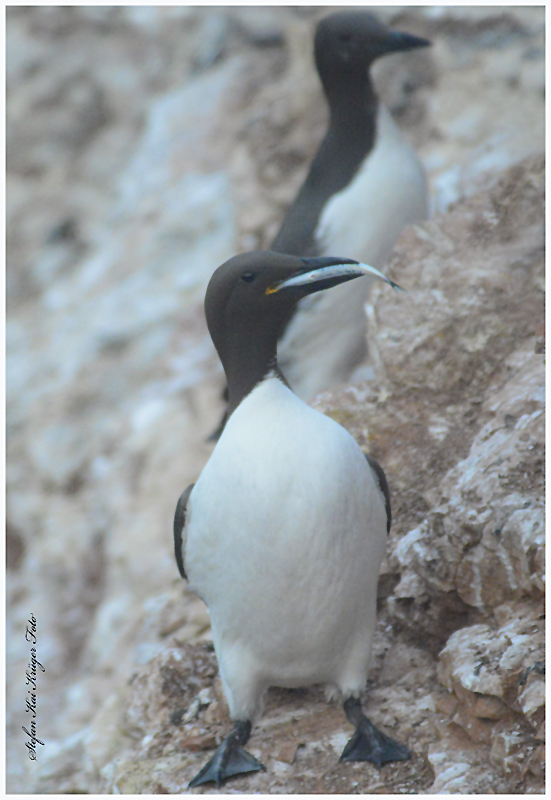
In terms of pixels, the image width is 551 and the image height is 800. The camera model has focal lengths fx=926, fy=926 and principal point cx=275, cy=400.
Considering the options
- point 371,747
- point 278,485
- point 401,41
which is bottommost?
point 371,747

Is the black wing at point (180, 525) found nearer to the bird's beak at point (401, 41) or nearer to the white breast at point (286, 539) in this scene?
the white breast at point (286, 539)

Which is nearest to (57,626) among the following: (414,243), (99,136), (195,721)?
(195,721)

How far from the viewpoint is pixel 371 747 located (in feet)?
8.99

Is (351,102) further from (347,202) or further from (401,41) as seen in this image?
(347,202)

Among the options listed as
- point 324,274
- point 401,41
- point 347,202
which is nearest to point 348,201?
point 347,202

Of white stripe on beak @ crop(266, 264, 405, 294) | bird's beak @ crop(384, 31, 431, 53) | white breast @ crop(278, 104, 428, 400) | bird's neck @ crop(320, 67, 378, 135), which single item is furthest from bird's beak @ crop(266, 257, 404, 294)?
bird's beak @ crop(384, 31, 431, 53)

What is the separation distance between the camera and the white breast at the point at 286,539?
272cm

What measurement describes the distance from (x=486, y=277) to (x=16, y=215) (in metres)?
5.42

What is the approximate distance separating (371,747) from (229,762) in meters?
0.45

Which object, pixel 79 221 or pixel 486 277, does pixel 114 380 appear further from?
pixel 486 277

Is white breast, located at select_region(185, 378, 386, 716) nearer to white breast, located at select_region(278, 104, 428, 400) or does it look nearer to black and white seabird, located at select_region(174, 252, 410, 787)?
black and white seabird, located at select_region(174, 252, 410, 787)

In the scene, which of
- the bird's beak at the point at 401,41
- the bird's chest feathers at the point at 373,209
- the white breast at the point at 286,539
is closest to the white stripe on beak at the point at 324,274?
the white breast at the point at 286,539

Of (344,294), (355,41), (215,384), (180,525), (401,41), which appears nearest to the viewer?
(180,525)

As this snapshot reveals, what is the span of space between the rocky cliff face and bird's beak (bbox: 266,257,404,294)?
2.57 ft
